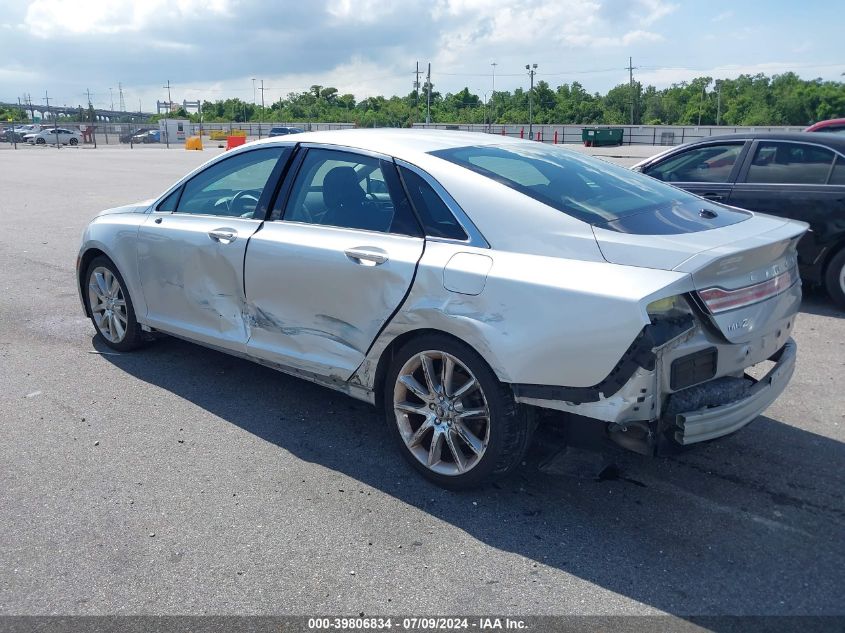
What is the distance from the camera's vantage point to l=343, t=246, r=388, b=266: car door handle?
12.3 ft

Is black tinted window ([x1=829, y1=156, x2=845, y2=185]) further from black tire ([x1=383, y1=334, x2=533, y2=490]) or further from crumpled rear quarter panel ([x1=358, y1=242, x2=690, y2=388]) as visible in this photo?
black tire ([x1=383, y1=334, x2=533, y2=490])

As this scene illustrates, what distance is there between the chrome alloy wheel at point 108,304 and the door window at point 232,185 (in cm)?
97

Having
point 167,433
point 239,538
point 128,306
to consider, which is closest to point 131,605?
point 239,538

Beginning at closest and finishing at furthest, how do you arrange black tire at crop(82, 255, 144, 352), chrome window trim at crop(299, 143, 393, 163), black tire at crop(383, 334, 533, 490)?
black tire at crop(383, 334, 533, 490), chrome window trim at crop(299, 143, 393, 163), black tire at crop(82, 255, 144, 352)

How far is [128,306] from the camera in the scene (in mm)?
5473

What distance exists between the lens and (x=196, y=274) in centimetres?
477

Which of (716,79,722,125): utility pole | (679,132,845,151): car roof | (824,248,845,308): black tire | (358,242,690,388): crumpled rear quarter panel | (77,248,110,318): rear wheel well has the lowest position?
(824,248,845,308): black tire

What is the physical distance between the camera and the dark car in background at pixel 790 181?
22.5 feet

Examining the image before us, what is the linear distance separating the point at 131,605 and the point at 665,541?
221cm

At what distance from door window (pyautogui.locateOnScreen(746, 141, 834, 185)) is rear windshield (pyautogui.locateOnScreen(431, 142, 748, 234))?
3511 millimetres

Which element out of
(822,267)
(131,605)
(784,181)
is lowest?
(131,605)

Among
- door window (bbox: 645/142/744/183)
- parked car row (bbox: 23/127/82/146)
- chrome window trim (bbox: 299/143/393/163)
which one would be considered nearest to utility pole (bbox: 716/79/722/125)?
parked car row (bbox: 23/127/82/146)

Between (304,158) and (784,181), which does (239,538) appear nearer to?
(304,158)

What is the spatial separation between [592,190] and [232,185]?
7.83 feet
